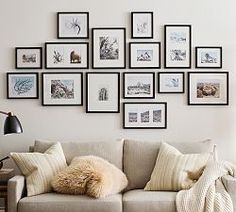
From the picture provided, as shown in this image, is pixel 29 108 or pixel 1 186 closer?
pixel 1 186

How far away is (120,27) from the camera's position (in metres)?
4.95

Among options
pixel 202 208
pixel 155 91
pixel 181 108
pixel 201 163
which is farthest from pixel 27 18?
pixel 202 208

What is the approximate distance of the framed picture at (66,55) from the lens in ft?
16.3

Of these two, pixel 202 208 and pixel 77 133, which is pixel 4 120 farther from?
pixel 202 208

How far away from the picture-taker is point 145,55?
16.3 ft

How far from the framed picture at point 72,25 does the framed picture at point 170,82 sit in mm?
861

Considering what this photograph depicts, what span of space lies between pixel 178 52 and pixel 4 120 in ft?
6.12

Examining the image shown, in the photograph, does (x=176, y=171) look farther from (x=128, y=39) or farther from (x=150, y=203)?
(x=128, y=39)

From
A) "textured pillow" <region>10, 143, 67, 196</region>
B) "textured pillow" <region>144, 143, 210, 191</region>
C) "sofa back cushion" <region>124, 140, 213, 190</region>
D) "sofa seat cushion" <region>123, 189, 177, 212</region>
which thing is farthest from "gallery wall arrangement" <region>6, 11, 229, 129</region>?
"sofa seat cushion" <region>123, 189, 177, 212</region>

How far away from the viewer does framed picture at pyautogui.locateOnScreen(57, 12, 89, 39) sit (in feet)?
16.3

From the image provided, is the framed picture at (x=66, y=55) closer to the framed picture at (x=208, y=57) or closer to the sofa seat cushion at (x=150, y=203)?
the framed picture at (x=208, y=57)

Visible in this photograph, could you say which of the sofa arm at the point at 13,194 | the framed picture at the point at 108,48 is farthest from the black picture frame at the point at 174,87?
the sofa arm at the point at 13,194

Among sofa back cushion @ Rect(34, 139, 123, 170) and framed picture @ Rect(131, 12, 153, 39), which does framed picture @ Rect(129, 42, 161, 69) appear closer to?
framed picture @ Rect(131, 12, 153, 39)

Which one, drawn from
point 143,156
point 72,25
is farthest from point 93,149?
point 72,25
